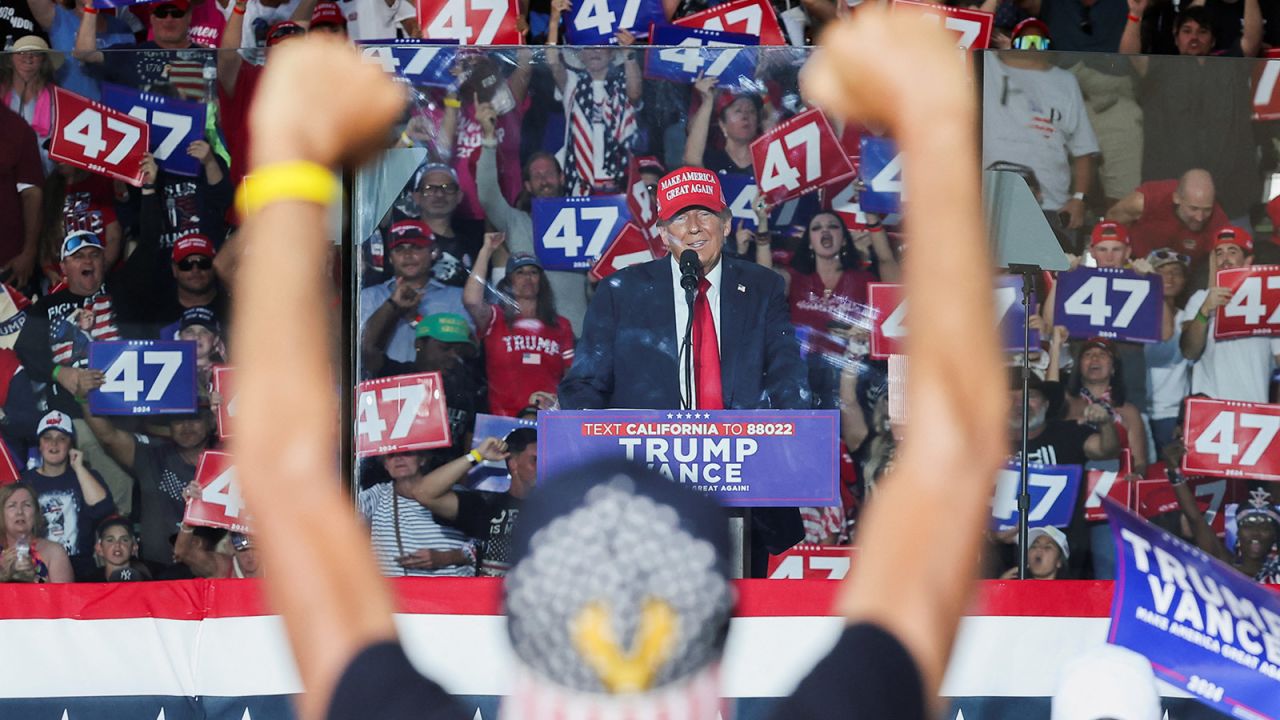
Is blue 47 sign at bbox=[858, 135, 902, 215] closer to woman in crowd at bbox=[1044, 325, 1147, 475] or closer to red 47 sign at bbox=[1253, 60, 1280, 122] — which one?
woman in crowd at bbox=[1044, 325, 1147, 475]

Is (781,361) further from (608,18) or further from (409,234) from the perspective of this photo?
(608,18)

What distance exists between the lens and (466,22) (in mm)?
6336

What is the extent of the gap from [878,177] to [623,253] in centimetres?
105

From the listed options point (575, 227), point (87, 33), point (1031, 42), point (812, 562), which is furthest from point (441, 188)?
point (1031, 42)

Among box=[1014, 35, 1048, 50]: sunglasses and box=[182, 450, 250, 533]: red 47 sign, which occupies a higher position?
box=[1014, 35, 1048, 50]: sunglasses

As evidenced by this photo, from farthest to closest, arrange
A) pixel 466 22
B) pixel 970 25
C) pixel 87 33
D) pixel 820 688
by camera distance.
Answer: pixel 87 33, pixel 970 25, pixel 466 22, pixel 820 688

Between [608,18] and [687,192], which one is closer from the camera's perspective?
[687,192]

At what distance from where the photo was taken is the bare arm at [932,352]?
1.02 metres

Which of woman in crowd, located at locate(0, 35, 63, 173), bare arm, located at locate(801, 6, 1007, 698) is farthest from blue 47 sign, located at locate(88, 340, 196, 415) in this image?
bare arm, located at locate(801, 6, 1007, 698)

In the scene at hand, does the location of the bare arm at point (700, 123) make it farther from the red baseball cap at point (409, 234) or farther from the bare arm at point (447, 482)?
the bare arm at point (447, 482)

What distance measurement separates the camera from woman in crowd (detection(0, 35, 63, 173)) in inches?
226

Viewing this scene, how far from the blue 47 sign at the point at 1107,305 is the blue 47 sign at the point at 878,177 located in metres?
0.73

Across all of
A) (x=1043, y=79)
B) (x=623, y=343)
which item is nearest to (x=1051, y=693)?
(x=623, y=343)

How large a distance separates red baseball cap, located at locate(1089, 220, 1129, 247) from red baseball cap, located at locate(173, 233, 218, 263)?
3.43 m
